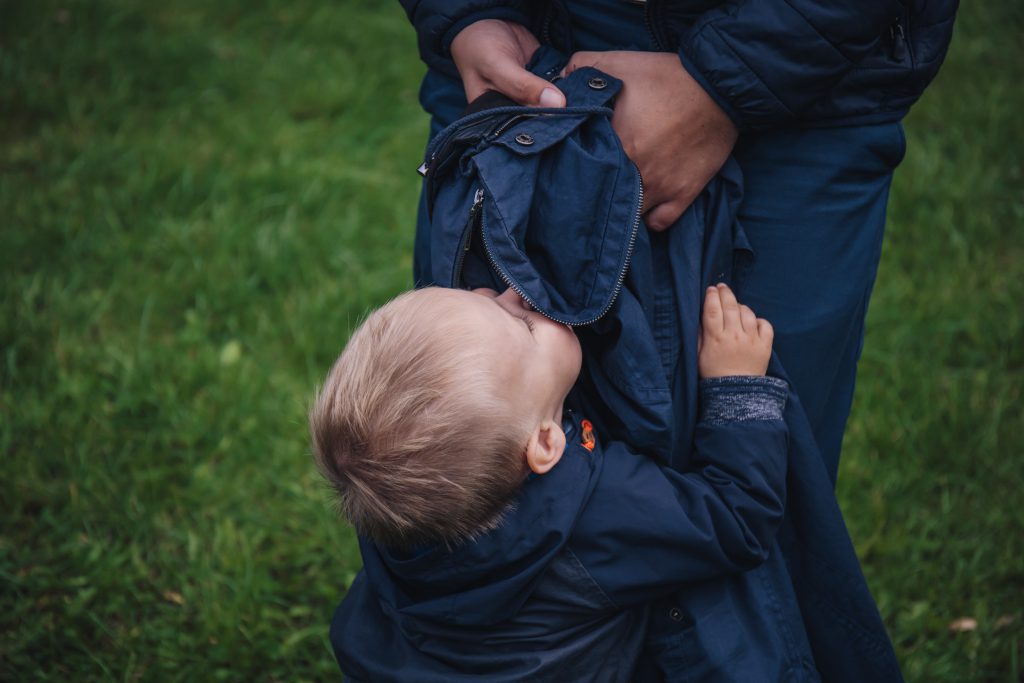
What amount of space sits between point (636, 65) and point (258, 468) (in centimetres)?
190

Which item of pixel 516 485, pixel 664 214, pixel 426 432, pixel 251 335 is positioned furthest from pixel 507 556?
pixel 251 335

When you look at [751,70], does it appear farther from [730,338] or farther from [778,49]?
[730,338]

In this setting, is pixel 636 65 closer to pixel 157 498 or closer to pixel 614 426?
pixel 614 426

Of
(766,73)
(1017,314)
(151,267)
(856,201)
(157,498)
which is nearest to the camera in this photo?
(766,73)

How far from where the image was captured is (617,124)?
153cm

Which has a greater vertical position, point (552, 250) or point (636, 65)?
point (636, 65)

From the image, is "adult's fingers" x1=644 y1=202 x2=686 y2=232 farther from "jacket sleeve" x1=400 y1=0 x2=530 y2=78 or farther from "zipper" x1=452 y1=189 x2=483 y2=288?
"jacket sleeve" x1=400 y1=0 x2=530 y2=78

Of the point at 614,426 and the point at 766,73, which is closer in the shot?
the point at 766,73

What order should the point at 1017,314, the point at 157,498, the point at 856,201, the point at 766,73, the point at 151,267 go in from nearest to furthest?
the point at 766,73 < the point at 856,201 < the point at 157,498 < the point at 1017,314 < the point at 151,267

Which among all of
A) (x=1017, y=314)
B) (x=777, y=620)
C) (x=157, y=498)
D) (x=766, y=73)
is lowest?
(x=157, y=498)

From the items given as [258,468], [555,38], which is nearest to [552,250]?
[555,38]

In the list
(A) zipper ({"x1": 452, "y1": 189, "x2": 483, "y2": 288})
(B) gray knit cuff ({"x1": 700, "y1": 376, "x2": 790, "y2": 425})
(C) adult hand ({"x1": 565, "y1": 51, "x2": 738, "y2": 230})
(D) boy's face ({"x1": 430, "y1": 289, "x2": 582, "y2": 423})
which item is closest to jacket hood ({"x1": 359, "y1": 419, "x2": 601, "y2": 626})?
(D) boy's face ({"x1": 430, "y1": 289, "x2": 582, "y2": 423})

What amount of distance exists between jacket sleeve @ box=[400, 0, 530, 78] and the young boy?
1.57 ft

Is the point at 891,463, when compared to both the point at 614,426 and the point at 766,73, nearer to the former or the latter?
the point at 614,426
